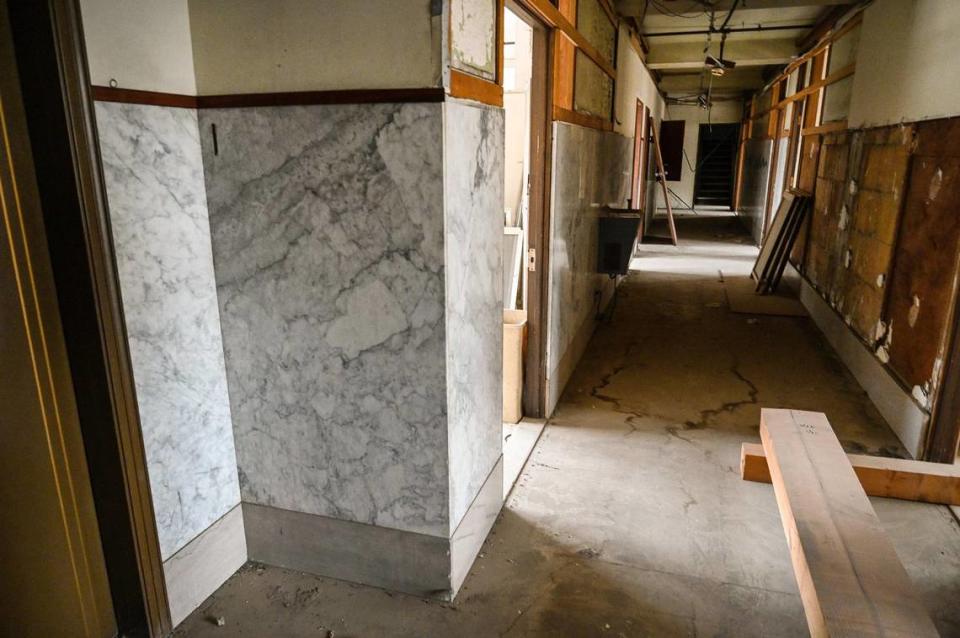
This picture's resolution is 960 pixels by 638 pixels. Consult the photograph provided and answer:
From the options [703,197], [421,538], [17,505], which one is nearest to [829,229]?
[421,538]

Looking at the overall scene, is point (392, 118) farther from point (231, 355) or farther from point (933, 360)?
point (933, 360)

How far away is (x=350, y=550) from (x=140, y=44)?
1.69 meters

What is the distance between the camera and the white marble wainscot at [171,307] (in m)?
1.67

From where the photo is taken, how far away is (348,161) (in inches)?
70.7

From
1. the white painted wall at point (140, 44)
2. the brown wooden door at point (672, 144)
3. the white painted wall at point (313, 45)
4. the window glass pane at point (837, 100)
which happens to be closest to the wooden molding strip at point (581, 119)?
the white painted wall at point (313, 45)

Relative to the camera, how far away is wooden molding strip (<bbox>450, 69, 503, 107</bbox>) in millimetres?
1731

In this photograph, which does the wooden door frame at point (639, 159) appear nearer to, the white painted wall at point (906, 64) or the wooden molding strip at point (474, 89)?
the white painted wall at point (906, 64)

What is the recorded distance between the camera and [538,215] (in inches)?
125

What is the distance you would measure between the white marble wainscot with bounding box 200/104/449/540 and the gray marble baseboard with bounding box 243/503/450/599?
1.8 inches

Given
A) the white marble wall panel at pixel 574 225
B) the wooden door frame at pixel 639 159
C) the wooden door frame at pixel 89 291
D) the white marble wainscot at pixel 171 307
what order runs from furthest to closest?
the wooden door frame at pixel 639 159, the white marble wall panel at pixel 574 225, the white marble wainscot at pixel 171 307, the wooden door frame at pixel 89 291

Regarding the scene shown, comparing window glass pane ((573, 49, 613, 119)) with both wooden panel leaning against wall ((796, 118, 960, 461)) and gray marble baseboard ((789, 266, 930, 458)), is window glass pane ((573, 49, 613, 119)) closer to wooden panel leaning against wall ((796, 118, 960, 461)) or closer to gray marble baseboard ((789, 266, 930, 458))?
wooden panel leaning against wall ((796, 118, 960, 461))

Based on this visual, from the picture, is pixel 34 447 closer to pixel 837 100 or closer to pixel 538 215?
pixel 538 215

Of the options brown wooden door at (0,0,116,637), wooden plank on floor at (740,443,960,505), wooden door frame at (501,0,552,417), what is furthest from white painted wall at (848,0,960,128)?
brown wooden door at (0,0,116,637)

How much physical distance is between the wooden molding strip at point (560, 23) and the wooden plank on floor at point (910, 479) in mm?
2344
